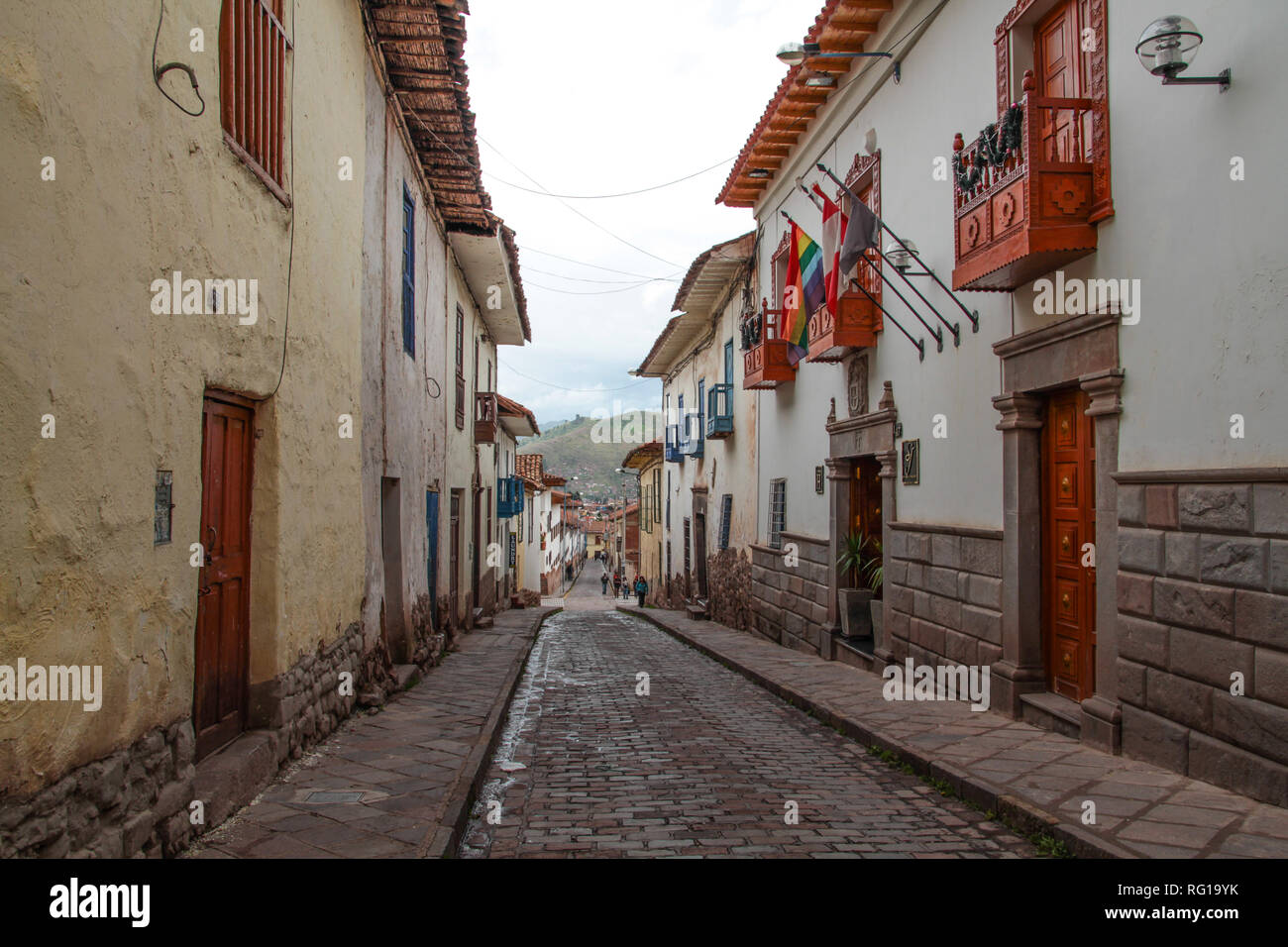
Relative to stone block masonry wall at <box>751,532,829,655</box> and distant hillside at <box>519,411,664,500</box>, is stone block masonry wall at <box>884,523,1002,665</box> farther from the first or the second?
distant hillside at <box>519,411,664,500</box>

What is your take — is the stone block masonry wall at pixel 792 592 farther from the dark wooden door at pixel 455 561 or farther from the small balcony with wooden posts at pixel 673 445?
the small balcony with wooden posts at pixel 673 445

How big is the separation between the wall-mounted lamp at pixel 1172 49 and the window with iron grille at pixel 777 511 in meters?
9.50

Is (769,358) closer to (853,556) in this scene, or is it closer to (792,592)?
(792,592)

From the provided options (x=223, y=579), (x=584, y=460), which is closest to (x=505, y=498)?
(x=223, y=579)

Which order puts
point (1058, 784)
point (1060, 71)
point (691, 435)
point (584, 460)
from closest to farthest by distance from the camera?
point (1058, 784) < point (1060, 71) < point (691, 435) < point (584, 460)

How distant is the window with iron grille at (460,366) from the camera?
48.6ft

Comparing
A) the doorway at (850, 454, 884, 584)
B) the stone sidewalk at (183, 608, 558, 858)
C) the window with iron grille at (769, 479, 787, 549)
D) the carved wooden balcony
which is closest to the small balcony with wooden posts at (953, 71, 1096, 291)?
the doorway at (850, 454, 884, 584)

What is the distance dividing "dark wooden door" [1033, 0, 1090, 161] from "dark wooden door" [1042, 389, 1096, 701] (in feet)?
A: 5.81

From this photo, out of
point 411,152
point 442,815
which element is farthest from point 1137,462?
point 411,152

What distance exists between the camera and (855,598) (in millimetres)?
11164

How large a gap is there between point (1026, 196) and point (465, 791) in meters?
5.23

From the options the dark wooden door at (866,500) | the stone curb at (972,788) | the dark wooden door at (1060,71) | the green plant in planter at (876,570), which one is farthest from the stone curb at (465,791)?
the dark wooden door at (1060,71)

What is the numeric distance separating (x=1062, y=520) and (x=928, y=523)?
2038 mm

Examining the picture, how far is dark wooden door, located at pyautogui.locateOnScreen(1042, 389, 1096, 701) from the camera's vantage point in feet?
21.6
